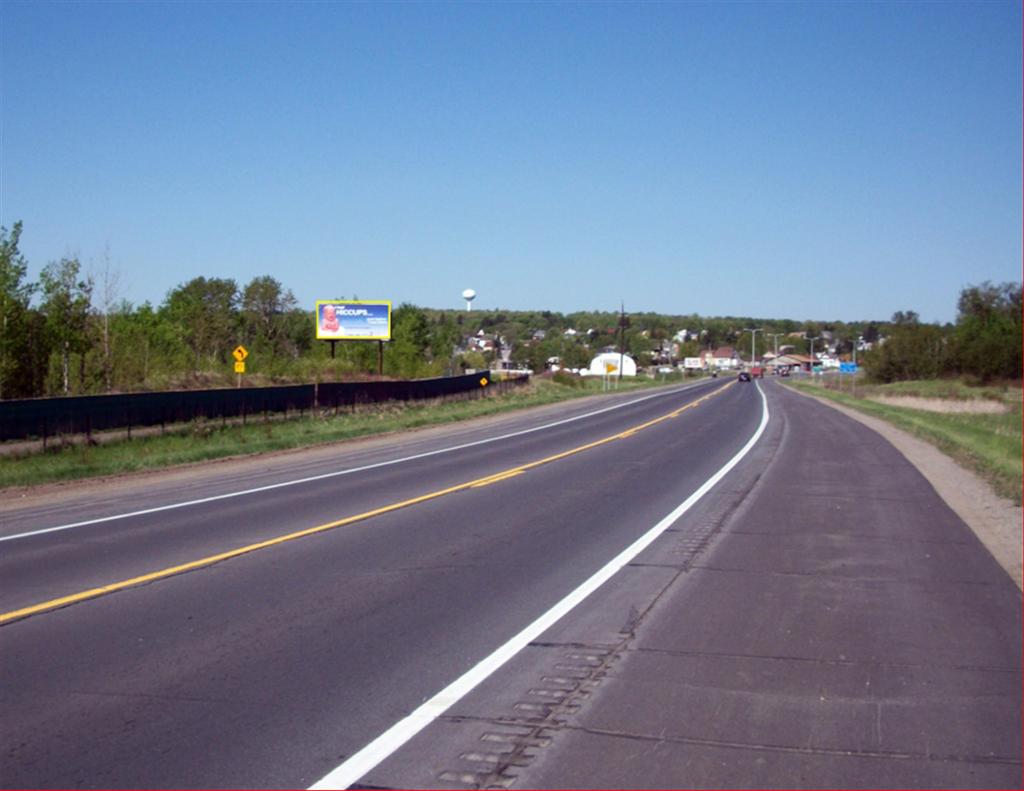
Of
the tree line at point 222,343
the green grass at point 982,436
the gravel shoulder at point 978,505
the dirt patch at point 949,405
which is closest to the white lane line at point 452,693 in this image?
the gravel shoulder at point 978,505

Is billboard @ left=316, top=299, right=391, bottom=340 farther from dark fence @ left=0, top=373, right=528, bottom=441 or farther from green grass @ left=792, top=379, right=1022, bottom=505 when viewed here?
green grass @ left=792, top=379, right=1022, bottom=505

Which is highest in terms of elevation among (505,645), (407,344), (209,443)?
(407,344)

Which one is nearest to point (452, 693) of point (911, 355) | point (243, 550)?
point (243, 550)

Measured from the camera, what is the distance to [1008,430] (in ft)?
124

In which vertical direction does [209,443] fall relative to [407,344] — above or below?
below

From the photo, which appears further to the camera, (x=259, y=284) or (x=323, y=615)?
(x=259, y=284)

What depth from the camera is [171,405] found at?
30.7 metres

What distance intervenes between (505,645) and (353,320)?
55254mm

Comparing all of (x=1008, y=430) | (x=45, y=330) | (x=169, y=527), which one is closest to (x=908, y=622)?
(x=169, y=527)

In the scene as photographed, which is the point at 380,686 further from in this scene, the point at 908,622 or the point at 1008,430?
the point at 1008,430

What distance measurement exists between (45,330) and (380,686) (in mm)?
41918

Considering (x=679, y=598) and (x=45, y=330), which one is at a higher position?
(x=45, y=330)

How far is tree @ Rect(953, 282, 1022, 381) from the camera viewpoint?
81938mm

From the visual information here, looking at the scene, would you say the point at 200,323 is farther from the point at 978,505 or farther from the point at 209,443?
the point at 978,505
